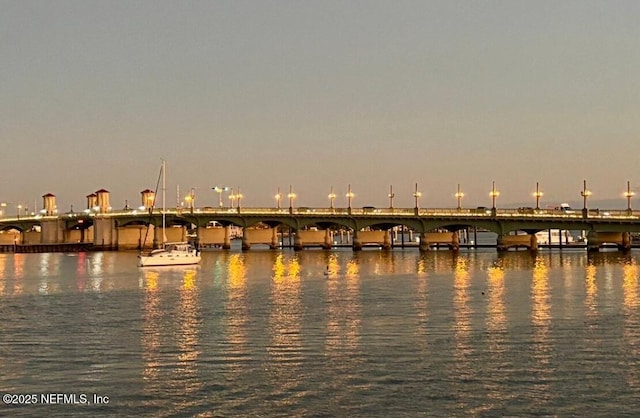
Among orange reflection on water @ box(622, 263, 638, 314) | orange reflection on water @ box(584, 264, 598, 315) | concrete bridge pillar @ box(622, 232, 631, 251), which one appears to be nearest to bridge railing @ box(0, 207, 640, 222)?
concrete bridge pillar @ box(622, 232, 631, 251)

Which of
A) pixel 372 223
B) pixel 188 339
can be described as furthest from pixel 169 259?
pixel 188 339

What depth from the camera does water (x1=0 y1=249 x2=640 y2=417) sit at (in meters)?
27.3

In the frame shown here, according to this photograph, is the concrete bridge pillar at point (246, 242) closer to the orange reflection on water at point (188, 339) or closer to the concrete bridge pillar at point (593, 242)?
the concrete bridge pillar at point (593, 242)

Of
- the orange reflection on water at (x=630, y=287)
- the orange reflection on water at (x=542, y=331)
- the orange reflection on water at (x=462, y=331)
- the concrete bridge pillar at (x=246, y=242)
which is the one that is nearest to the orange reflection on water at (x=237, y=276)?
the orange reflection on water at (x=462, y=331)

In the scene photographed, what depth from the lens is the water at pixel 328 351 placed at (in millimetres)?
27328

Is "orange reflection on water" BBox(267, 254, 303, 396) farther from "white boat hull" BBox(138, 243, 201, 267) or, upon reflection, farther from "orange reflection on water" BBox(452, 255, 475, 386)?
"white boat hull" BBox(138, 243, 201, 267)

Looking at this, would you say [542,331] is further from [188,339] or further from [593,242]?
[593,242]

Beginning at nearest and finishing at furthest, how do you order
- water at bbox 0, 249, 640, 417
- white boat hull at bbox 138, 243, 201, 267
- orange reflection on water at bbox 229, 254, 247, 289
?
water at bbox 0, 249, 640, 417
orange reflection on water at bbox 229, 254, 247, 289
white boat hull at bbox 138, 243, 201, 267

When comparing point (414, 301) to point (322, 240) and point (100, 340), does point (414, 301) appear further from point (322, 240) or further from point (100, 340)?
point (322, 240)

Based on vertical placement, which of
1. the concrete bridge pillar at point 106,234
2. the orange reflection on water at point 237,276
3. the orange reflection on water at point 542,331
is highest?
the concrete bridge pillar at point 106,234

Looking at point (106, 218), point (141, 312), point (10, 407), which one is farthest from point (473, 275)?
point (106, 218)

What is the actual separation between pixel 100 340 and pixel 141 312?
13755 millimetres

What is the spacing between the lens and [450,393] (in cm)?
2841

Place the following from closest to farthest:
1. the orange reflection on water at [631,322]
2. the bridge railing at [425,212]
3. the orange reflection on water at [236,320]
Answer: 1. the orange reflection on water at [631,322]
2. the orange reflection on water at [236,320]
3. the bridge railing at [425,212]
